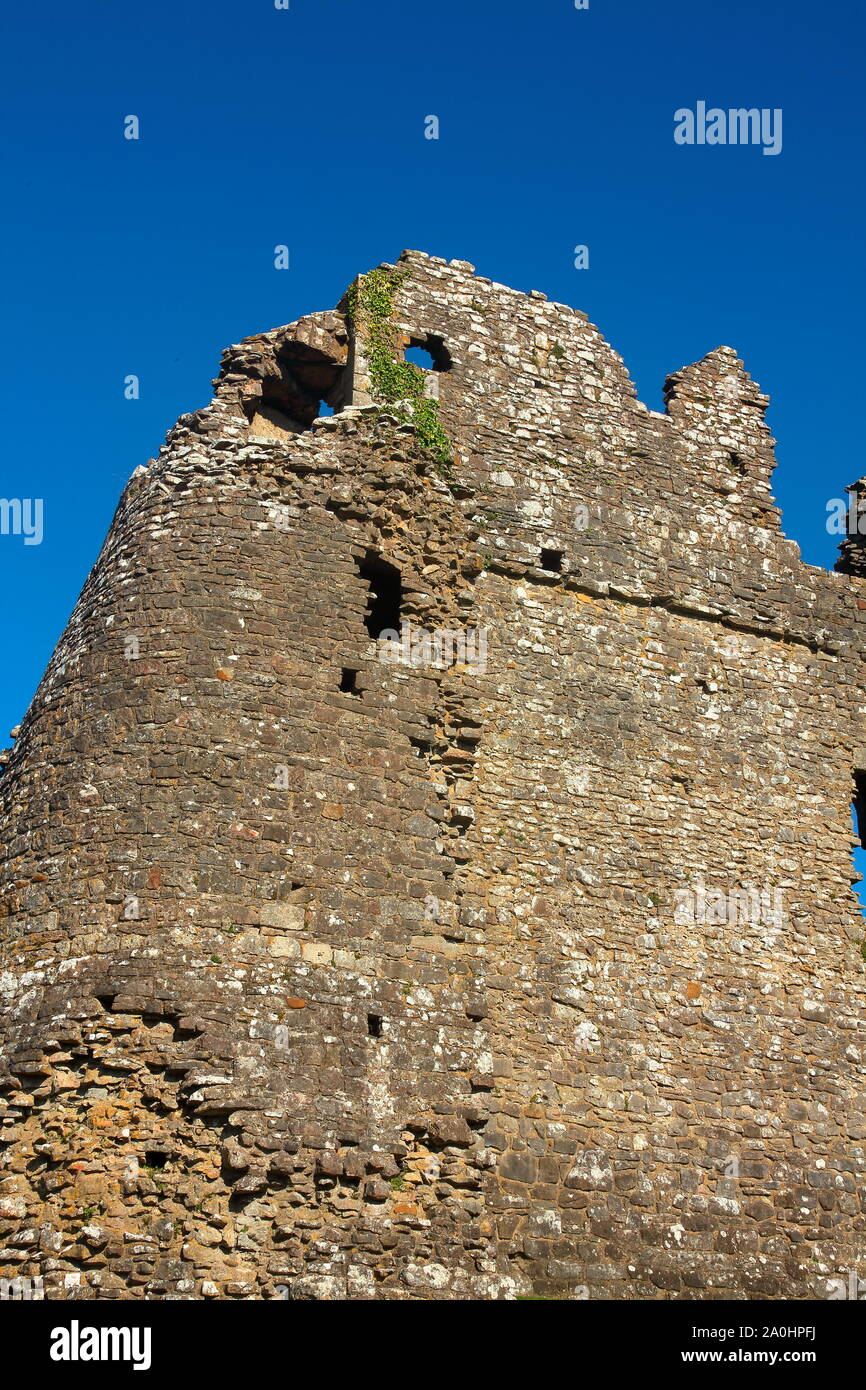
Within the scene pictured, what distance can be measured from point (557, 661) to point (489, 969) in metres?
3.03

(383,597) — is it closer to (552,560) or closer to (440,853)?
(552,560)

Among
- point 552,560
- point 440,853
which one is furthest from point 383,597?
point 440,853

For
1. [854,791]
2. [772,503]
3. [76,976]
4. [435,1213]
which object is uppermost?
[772,503]

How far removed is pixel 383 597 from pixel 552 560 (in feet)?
6.30

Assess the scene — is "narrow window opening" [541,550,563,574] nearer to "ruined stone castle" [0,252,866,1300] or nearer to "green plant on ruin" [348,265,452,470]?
Result: "ruined stone castle" [0,252,866,1300]

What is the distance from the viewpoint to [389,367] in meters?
13.6

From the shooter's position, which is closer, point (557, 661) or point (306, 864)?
point (306, 864)

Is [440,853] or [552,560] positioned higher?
[552,560]

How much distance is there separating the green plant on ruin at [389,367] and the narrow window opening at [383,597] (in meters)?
1.34

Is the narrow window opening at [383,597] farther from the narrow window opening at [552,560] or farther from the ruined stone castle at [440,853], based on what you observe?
the narrow window opening at [552,560]

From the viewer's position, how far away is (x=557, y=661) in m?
13.3

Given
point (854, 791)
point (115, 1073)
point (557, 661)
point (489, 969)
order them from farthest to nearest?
point (854, 791) < point (557, 661) < point (489, 969) < point (115, 1073)

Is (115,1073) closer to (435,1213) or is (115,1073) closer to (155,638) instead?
(435,1213)
